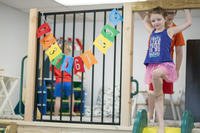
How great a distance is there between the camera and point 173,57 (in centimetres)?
280

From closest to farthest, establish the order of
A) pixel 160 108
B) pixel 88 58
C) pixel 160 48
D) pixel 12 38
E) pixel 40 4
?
1. pixel 160 48
2. pixel 160 108
3. pixel 88 58
4. pixel 40 4
5. pixel 12 38

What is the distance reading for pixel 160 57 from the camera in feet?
8.85

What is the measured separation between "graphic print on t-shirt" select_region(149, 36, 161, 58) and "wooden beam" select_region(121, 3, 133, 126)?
0.28 m

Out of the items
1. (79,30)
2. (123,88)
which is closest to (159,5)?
(123,88)

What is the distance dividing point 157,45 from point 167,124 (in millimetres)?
699

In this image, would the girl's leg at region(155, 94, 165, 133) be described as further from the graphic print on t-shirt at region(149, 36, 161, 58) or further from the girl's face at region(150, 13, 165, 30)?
the girl's face at region(150, 13, 165, 30)

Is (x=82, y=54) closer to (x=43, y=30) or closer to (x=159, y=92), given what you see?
(x=43, y=30)

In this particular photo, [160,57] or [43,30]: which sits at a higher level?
[43,30]

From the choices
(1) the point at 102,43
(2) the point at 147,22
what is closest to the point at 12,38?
(1) the point at 102,43

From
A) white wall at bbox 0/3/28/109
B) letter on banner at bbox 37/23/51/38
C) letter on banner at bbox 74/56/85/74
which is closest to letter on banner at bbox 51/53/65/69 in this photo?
letter on banner at bbox 74/56/85/74

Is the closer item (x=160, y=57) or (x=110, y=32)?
(x=160, y=57)

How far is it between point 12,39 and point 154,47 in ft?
14.2

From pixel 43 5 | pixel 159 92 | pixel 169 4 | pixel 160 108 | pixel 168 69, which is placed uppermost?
pixel 43 5

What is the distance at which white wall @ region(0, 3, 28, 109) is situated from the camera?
623 centimetres
